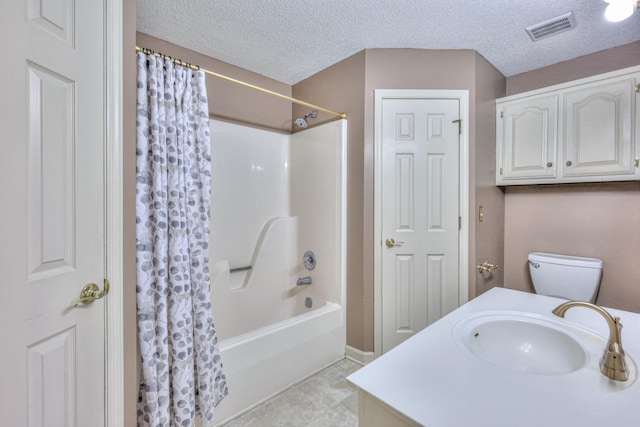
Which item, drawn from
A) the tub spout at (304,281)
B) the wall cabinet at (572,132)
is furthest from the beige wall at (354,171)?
the wall cabinet at (572,132)

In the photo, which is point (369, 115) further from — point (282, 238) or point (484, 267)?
point (484, 267)

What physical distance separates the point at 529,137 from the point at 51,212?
2.88 metres

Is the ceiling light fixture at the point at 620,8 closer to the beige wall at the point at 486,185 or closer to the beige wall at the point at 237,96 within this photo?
the beige wall at the point at 486,185

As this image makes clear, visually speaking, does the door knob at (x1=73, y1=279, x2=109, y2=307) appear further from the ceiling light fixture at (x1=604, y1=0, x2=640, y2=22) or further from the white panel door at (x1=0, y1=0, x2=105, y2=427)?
the ceiling light fixture at (x1=604, y1=0, x2=640, y2=22)

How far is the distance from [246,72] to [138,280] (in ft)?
6.48

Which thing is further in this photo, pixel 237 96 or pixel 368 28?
pixel 237 96

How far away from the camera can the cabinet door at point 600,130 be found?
1.88 m

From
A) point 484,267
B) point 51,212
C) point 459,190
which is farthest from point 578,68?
point 51,212

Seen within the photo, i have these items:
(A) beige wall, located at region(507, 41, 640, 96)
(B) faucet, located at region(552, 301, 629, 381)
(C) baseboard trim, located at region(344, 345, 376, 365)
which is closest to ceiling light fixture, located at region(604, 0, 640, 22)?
(A) beige wall, located at region(507, 41, 640, 96)

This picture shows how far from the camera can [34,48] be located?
2.75 ft

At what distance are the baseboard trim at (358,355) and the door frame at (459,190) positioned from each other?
0.06 meters

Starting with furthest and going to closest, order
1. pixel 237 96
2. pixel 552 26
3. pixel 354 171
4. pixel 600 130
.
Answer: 1. pixel 237 96
2. pixel 354 171
3. pixel 600 130
4. pixel 552 26

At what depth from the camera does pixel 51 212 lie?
90 centimetres

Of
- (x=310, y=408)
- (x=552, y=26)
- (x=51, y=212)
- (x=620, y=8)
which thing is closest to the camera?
(x=51, y=212)
